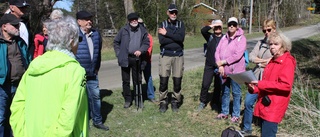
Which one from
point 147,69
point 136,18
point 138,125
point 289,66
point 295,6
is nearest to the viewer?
point 289,66

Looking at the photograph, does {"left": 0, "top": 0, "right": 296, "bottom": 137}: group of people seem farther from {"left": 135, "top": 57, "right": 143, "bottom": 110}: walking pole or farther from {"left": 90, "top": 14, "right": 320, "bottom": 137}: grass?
{"left": 90, "top": 14, "right": 320, "bottom": 137}: grass

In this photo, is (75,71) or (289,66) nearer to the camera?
(75,71)

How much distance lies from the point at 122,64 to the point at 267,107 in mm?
3388

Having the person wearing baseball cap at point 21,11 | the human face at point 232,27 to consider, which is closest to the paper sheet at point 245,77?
the human face at point 232,27

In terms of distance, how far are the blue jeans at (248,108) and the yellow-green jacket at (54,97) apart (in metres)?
3.16

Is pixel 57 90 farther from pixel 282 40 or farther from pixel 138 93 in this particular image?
pixel 138 93

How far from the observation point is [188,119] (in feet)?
18.9

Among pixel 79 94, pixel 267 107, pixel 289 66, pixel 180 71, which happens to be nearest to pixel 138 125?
pixel 180 71

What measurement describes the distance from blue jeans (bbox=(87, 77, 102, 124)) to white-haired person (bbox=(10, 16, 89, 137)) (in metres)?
2.71

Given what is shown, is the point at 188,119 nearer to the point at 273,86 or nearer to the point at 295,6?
the point at 273,86

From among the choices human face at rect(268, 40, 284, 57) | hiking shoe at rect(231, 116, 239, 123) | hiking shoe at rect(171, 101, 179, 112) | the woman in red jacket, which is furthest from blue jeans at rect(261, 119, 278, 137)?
hiking shoe at rect(171, 101, 179, 112)

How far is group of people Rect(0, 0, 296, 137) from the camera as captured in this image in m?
2.24

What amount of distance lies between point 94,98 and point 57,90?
3.00 m

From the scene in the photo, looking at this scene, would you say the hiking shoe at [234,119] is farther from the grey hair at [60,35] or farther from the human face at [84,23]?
the grey hair at [60,35]
